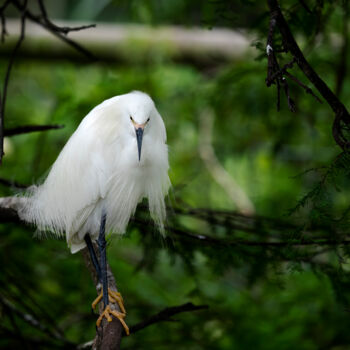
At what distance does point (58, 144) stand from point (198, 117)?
1.32 meters

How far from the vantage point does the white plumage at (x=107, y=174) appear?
80.3 inches

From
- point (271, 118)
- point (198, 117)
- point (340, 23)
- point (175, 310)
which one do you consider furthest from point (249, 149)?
point (175, 310)

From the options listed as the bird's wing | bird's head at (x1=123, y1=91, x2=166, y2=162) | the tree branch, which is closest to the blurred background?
the tree branch

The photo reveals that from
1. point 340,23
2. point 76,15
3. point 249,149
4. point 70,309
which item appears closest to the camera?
point 70,309

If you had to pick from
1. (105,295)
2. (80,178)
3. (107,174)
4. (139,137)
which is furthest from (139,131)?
(105,295)

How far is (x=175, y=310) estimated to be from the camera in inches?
66.8

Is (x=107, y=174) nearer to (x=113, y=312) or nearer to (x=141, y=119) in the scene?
(x=141, y=119)

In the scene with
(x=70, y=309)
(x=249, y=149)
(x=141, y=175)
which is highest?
(x=141, y=175)

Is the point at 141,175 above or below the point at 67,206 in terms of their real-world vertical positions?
above

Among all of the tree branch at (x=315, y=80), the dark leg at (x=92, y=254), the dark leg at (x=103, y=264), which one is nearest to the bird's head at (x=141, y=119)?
the dark leg at (x=103, y=264)

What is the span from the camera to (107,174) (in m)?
2.07

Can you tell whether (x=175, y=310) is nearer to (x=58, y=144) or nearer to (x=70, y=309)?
(x=70, y=309)

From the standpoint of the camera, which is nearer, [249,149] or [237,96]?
[237,96]

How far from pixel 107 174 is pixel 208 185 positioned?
2662 mm
